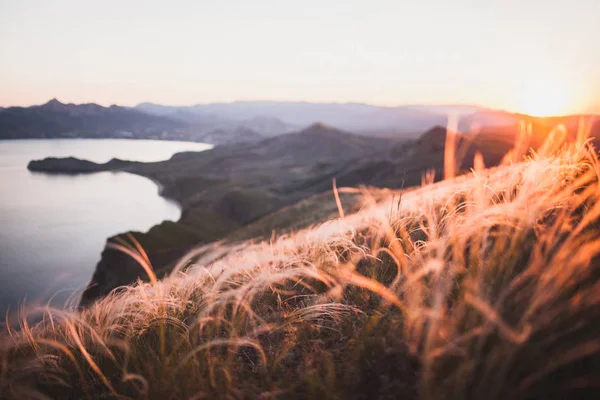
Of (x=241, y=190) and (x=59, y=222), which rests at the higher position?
(x=241, y=190)

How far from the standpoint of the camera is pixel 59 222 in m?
85.1

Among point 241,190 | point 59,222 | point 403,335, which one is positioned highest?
point 403,335

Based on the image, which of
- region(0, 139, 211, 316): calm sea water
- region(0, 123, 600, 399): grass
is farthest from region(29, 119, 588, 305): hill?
region(0, 139, 211, 316): calm sea water

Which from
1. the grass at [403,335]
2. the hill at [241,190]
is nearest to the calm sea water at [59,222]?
the hill at [241,190]

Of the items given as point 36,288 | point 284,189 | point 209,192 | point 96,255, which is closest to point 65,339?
point 36,288

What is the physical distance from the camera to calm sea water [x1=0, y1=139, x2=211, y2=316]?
48625 millimetres

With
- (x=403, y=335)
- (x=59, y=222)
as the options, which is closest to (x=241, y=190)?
(x=59, y=222)

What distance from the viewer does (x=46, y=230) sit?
7650 centimetres

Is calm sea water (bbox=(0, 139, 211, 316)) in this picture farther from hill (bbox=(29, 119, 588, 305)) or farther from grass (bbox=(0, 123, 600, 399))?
grass (bbox=(0, 123, 600, 399))

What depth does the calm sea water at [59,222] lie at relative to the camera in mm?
48625

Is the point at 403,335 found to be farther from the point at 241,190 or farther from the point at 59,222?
the point at 59,222

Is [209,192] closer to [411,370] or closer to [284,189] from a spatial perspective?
[284,189]

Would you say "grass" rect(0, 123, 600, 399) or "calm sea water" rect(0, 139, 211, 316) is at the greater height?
"grass" rect(0, 123, 600, 399)

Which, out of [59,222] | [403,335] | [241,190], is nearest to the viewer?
[403,335]
